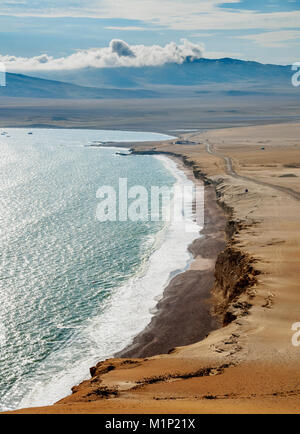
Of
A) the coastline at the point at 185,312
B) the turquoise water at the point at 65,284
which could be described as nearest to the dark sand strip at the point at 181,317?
the coastline at the point at 185,312

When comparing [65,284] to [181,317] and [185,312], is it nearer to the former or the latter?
[185,312]

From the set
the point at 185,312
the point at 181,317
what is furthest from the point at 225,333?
the point at 185,312

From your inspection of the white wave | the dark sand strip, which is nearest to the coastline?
the dark sand strip

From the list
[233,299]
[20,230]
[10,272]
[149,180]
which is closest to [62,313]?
[10,272]

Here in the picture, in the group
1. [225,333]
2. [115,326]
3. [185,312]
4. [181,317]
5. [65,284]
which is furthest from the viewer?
[65,284]

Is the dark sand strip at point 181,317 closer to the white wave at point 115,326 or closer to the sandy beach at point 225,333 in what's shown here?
the sandy beach at point 225,333
